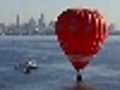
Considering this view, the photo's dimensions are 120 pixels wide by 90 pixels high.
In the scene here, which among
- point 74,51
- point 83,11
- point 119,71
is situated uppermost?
point 83,11

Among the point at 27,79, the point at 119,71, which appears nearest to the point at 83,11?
the point at 27,79

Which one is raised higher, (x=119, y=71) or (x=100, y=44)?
(x=100, y=44)

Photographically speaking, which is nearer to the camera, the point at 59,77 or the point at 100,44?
the point at 100,44

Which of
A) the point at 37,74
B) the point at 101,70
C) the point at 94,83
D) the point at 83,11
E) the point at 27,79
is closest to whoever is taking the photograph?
the point at 83,11

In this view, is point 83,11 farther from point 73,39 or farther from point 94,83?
point 94,83

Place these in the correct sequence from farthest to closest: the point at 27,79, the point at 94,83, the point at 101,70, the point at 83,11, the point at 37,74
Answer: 1. the point at 101,70
2. the point at 37,74
3. the point at 27,79
4. the point at 94,83
5. the point at 83,11
